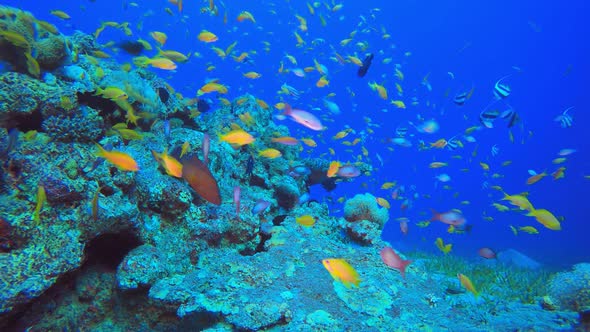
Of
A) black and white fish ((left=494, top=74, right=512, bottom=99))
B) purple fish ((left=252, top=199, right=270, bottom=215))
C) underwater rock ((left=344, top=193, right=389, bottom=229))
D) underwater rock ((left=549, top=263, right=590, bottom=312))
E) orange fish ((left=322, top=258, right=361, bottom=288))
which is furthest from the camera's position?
A: black and white fish ((left=494, top=74, right=512, bottom=99))

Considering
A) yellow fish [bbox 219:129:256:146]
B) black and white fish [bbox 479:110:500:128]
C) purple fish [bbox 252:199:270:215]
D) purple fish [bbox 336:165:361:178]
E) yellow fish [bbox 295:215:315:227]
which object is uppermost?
black and white fish [bbox 479:110:500:128]

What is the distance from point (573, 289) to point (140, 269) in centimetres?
564

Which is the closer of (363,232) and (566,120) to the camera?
(363,232)

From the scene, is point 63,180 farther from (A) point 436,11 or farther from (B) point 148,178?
(A) point 436,11

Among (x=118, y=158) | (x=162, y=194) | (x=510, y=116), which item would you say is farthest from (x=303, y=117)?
(x=510, y=116)

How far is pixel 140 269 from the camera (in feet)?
11.4

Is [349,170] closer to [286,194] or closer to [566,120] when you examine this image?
[286,194]

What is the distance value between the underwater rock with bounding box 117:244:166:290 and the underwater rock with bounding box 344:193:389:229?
385cm

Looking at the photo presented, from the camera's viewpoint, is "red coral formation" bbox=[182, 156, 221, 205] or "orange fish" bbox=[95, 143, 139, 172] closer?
"orange fish" bbox=[95, 143, 139, 172]

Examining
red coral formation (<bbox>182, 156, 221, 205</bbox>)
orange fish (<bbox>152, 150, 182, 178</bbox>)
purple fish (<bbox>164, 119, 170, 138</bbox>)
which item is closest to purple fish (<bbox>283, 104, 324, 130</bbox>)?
red coral formation (<bbox>182, 156, 221, 205</bbox>)

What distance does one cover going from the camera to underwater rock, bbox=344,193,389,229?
6.33 metres

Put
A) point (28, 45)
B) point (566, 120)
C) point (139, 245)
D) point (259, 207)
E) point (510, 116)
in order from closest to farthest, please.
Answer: point (139, 245)
point (28, 45)
point (259, 207)
point (510, 116)
point (566, 120)

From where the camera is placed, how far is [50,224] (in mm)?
3205

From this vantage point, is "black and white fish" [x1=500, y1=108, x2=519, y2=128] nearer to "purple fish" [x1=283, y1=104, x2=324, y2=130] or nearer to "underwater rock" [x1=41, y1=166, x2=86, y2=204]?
"purple fish" [x1=283, y1=104, x2=324, y2=130]
